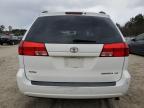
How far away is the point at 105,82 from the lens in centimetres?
442

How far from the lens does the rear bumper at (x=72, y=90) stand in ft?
14.4

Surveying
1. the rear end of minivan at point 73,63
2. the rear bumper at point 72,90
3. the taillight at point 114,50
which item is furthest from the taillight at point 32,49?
the taillight at point 114,50

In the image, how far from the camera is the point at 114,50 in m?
4.43

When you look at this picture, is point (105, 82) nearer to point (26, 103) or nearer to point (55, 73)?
point (55, 73)

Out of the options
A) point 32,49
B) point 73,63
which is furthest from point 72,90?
point 32,49

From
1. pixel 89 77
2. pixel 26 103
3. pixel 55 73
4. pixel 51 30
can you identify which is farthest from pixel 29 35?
pixel 26 103

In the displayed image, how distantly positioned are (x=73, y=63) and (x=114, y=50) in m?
0.69

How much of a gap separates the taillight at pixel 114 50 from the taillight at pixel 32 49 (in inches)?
36.5

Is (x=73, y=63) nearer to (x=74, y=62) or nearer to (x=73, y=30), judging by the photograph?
(x=74, y=62)

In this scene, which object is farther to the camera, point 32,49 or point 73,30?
point 73,30

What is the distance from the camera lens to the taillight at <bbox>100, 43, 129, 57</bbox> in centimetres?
438

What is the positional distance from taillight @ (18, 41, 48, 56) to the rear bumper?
12.9 inches

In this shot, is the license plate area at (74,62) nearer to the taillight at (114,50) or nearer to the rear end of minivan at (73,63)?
the rear end of minivan at (73,63)

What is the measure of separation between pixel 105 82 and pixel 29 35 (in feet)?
4.77
